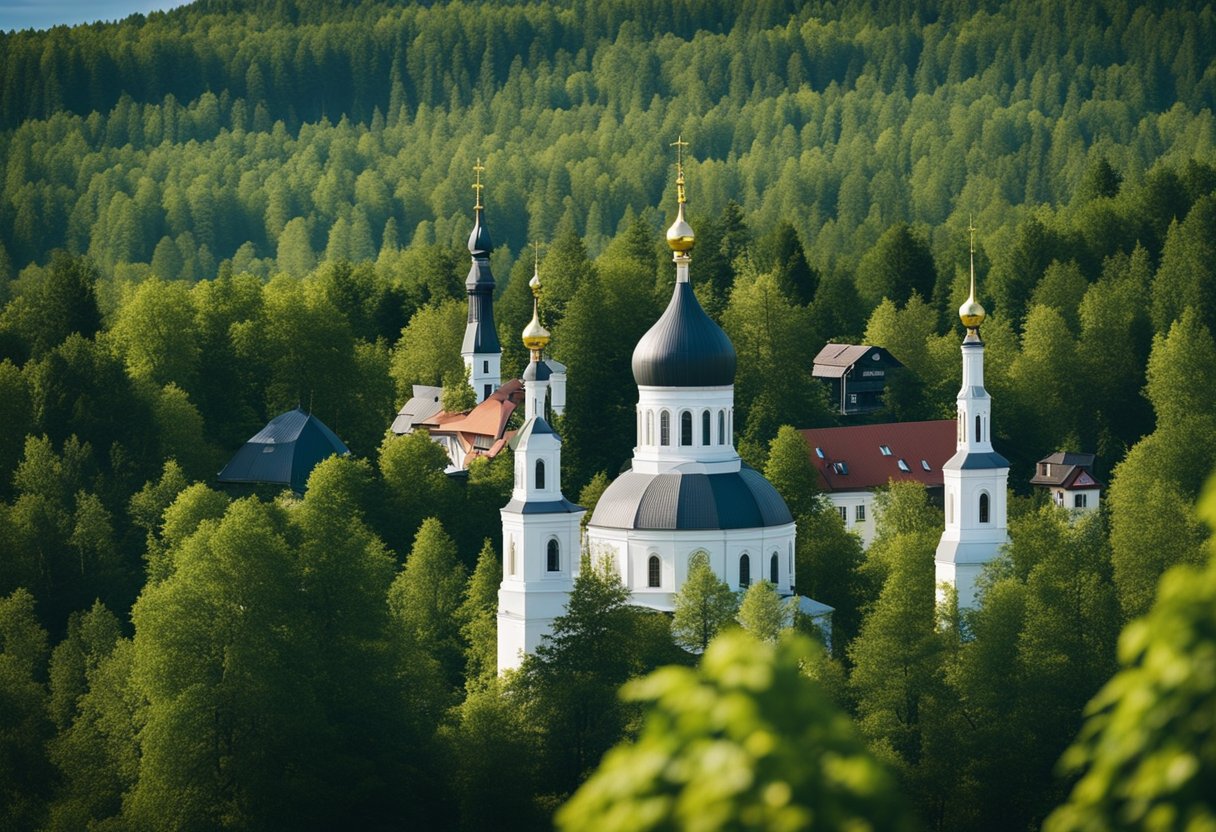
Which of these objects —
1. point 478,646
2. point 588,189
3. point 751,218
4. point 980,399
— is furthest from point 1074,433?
point 588,189

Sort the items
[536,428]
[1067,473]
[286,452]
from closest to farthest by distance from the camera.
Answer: [536,428] → [286,452] → [1067,473]

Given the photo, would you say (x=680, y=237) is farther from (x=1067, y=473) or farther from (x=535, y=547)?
(x=1067, y=473)

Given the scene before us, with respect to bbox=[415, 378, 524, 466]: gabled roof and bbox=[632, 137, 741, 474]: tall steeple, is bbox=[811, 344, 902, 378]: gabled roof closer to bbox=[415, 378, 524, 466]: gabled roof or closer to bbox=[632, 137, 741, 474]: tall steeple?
bbox=[415, 378, 524, 466]: gabled roof

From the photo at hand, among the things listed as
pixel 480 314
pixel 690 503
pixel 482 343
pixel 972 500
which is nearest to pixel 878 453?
pixel 972 500

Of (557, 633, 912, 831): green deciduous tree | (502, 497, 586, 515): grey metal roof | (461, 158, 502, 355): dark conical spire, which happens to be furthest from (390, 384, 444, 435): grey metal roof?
(557, 633, 912, 831): green deciduous tree

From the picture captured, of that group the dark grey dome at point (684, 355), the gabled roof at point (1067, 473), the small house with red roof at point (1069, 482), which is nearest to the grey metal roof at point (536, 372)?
the dark grey dome at point (684, 355)

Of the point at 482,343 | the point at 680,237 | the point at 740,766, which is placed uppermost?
the point at 482,343

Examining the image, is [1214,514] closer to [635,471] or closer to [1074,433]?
[635,471]
